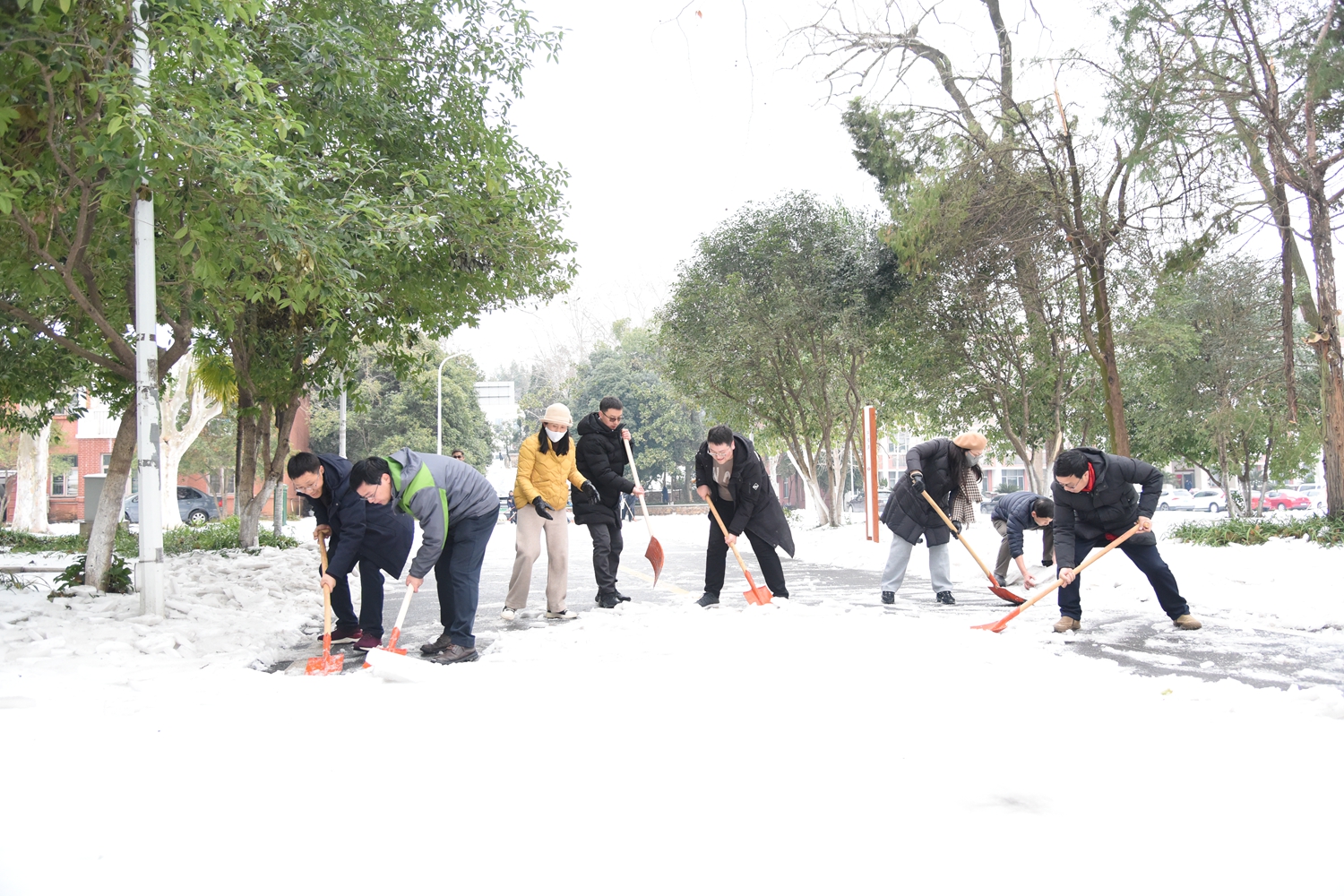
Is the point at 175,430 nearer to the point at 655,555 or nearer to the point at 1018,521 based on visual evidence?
the point at 655,555

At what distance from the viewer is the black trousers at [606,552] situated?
8531 mm

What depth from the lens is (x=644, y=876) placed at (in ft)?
8.55

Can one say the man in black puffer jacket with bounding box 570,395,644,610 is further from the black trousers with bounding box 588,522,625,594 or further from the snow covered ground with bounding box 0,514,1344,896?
the snow covered ground with bounding box 0,514,1344,896

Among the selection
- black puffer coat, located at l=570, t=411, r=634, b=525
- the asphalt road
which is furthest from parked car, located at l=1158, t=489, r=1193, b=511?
black puffer coat, located at l=570, t=411, r=634, b=525

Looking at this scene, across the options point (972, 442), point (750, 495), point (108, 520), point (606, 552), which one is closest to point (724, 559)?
point (750, 495)

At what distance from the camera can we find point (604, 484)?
8398 millimetres

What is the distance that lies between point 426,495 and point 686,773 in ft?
9.64

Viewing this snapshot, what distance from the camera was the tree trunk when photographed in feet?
27.7

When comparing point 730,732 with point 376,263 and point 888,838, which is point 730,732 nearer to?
point 888,838

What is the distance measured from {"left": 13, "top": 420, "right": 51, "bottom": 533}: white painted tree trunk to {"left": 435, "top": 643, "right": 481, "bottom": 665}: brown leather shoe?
25299 millimetres

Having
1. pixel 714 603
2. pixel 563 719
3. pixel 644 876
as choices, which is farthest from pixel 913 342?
pixel 644 876

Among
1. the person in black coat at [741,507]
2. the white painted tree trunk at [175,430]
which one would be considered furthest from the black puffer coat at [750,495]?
the white painted tree trunk at [175,430]

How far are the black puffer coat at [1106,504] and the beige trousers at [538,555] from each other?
375 cm

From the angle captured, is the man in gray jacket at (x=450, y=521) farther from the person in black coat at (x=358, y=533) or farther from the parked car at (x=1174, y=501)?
the parked car at (x=1174, y=501)
